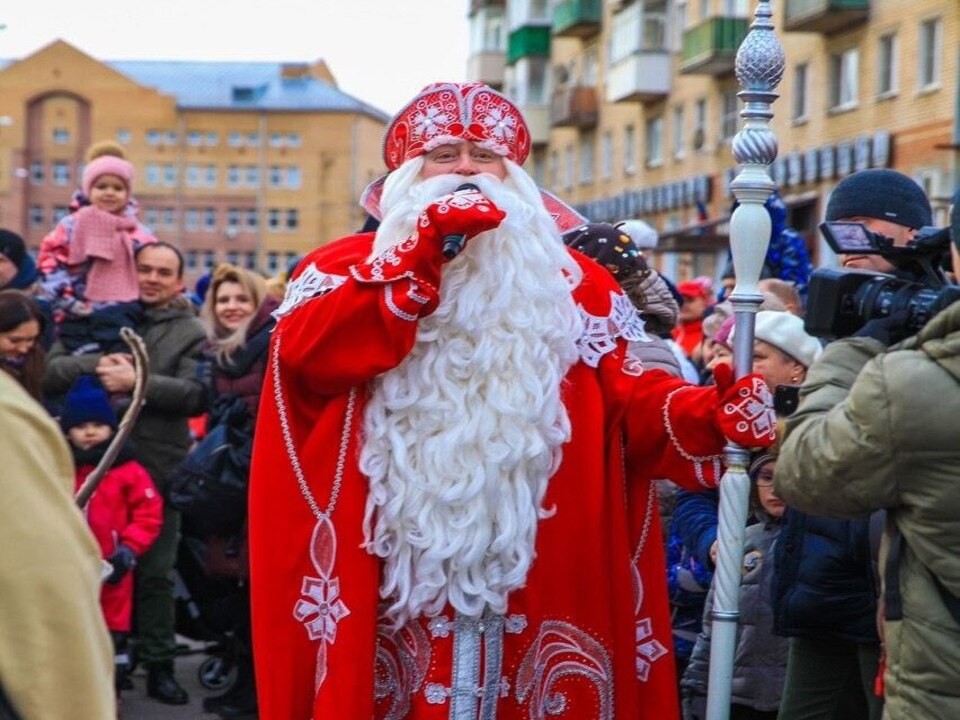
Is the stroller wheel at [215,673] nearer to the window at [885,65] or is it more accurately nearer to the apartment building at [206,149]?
the window at [885,65]

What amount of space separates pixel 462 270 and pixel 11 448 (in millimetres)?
2141

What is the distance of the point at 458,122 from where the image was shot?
14.9ft

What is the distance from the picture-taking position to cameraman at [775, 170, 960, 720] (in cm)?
317

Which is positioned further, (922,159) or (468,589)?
(922,159)

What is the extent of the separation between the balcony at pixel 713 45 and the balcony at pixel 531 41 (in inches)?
514

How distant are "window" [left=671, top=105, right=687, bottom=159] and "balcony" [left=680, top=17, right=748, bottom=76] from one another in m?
2.60

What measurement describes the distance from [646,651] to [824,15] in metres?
25.8

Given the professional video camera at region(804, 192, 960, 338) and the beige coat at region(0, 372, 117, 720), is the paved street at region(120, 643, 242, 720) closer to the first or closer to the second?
the professional video camera at region(804, 192, 960, 338)

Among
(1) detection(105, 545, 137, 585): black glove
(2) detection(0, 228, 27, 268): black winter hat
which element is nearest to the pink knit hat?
(2) detection(0, 228, 27, 268): black winter hat

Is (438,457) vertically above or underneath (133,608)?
above

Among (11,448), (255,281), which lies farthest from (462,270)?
(255,281)

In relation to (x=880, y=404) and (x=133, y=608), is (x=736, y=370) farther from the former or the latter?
(x=133, y=608)

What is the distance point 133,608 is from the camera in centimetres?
804

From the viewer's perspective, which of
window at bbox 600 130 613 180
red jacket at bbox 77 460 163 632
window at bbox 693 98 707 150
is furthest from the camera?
window at bbox 600 130 613 180
